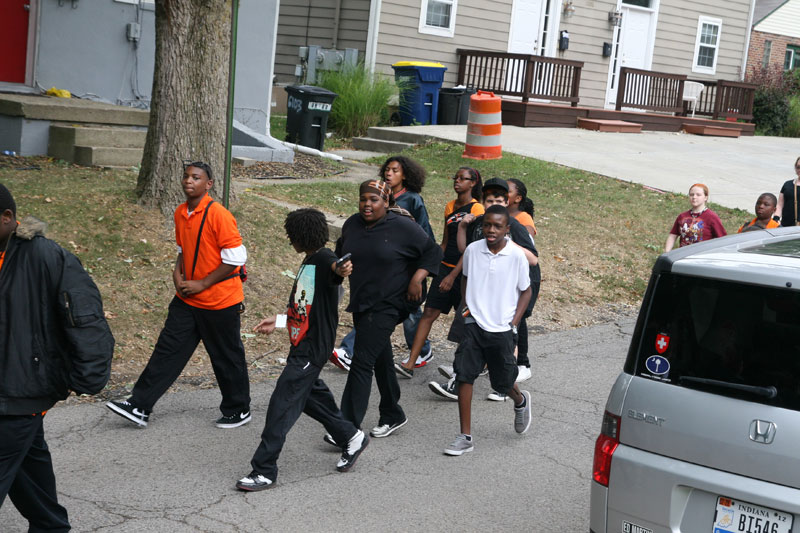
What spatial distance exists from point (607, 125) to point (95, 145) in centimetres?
1350

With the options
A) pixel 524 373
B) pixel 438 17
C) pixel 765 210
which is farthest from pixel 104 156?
pixel 438 17

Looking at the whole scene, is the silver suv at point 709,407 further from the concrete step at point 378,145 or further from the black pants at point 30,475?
the concrete step at point 378,145

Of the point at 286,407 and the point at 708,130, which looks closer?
the point at 286,407

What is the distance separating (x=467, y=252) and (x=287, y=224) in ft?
4.57

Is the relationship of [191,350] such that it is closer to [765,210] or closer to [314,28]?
[765,210]

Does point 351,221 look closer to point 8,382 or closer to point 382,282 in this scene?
point 382,282

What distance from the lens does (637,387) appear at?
3.82m

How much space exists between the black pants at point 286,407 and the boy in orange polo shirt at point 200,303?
866 millimetres

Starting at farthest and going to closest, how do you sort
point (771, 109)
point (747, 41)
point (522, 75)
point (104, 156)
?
1. point (747, 41)
2. point (771, 109)
3. point (522, 75)
4. point (104, 156)

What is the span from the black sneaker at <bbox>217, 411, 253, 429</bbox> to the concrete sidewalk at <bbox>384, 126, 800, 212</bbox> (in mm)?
11291

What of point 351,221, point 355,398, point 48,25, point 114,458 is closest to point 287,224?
point 351,221

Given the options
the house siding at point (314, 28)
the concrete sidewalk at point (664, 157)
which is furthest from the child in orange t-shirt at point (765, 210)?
the house siding at point (314, 28)

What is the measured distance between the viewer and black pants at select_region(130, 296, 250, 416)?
19.4 feet

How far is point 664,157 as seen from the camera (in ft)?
62.9
